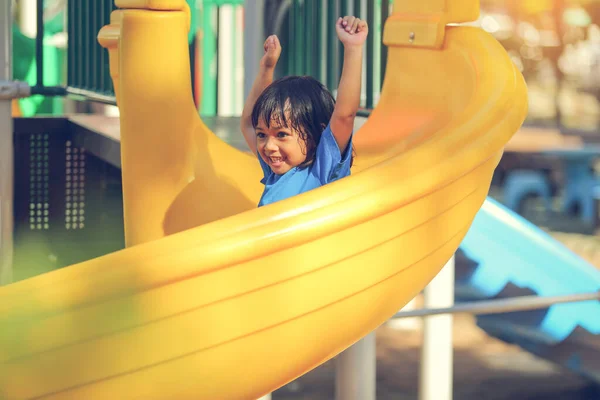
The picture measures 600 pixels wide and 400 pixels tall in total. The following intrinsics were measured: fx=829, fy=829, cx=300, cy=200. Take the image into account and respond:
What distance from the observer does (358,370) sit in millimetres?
1690

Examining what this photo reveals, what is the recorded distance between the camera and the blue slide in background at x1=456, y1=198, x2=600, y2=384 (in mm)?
2492

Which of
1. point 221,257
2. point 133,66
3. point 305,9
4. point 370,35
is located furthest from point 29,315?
point 305,9

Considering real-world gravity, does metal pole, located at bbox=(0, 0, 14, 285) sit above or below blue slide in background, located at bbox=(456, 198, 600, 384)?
above

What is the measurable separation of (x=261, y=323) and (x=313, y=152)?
15.8 inches

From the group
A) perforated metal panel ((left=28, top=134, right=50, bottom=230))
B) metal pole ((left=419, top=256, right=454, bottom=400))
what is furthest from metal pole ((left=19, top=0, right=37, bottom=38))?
metal pole ((left=419, top=256, right=454, bottom=400))

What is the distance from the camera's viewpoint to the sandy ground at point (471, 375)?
2.70 m

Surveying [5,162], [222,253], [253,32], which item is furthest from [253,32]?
[222,253]

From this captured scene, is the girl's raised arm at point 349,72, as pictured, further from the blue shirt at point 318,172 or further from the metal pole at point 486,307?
the metal pole at point 486,307

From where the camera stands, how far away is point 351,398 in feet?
5.60

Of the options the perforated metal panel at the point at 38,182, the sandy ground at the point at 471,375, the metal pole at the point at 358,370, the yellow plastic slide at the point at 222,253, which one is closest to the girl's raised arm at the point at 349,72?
the yellow plastic slide at the point at 222,253

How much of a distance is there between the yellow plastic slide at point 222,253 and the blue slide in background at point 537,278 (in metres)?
1.18

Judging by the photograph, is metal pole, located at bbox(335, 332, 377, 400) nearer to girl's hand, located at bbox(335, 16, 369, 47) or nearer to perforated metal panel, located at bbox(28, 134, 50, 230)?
girl's hand, located at bbox(335, 16, 369, 47)

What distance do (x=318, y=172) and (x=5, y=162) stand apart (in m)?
0.82

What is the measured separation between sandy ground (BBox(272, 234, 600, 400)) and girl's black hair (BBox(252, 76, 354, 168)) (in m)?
1.50
